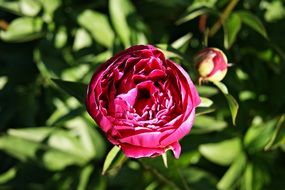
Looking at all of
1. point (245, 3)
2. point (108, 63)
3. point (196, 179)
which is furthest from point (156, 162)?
point (245, 3)

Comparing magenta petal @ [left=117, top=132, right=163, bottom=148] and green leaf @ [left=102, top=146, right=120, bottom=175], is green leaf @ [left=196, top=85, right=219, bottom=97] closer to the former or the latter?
green leaf @ [left=102, top=146, right=120, bottom=175]

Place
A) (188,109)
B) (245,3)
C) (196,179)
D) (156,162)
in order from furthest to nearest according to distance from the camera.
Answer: (245,3), (196,179), (156,162), (188,109)

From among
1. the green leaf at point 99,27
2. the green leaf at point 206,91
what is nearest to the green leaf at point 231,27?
the green leaf at point 206,91

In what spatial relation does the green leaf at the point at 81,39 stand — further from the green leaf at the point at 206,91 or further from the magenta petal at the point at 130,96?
the magenta petal at the point at 130,96

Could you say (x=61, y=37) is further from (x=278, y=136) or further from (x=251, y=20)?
(x=278, y=136)

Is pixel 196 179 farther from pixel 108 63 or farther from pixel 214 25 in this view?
pixel 108 63
